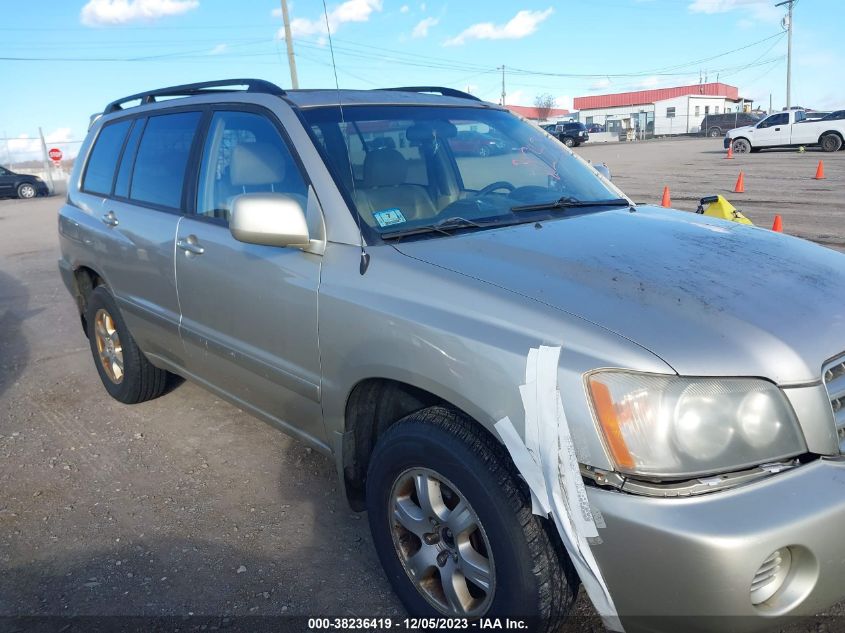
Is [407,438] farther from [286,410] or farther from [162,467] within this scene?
[162,467]

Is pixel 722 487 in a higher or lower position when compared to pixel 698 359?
lower

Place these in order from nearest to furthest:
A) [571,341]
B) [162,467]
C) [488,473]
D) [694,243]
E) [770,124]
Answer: [571,341] < [488,473] < [694,243] < [162,467] < [770,124]

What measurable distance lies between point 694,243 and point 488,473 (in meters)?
1.26

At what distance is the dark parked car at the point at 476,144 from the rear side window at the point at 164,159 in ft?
4.37

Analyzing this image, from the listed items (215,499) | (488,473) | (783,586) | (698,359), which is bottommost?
(215,499)

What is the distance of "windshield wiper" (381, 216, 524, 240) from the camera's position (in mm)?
2650

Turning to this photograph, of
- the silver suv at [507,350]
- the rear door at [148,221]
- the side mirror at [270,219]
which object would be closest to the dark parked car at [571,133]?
the rear door at [148,221]

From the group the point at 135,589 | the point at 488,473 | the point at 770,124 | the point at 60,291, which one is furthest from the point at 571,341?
the point at 770,124

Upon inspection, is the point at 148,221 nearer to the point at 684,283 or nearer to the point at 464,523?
the point at 464,523

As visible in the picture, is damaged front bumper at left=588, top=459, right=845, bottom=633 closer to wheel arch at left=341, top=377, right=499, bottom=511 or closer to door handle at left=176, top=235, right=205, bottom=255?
wheel arch at left=341, top=377, right=499, bottom=511

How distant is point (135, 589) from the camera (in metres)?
2.85

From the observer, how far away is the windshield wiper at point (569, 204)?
306cm

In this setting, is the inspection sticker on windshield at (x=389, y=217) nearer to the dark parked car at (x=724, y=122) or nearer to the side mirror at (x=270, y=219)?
the side mirror at (x=270, y=219)

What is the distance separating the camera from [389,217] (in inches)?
109
